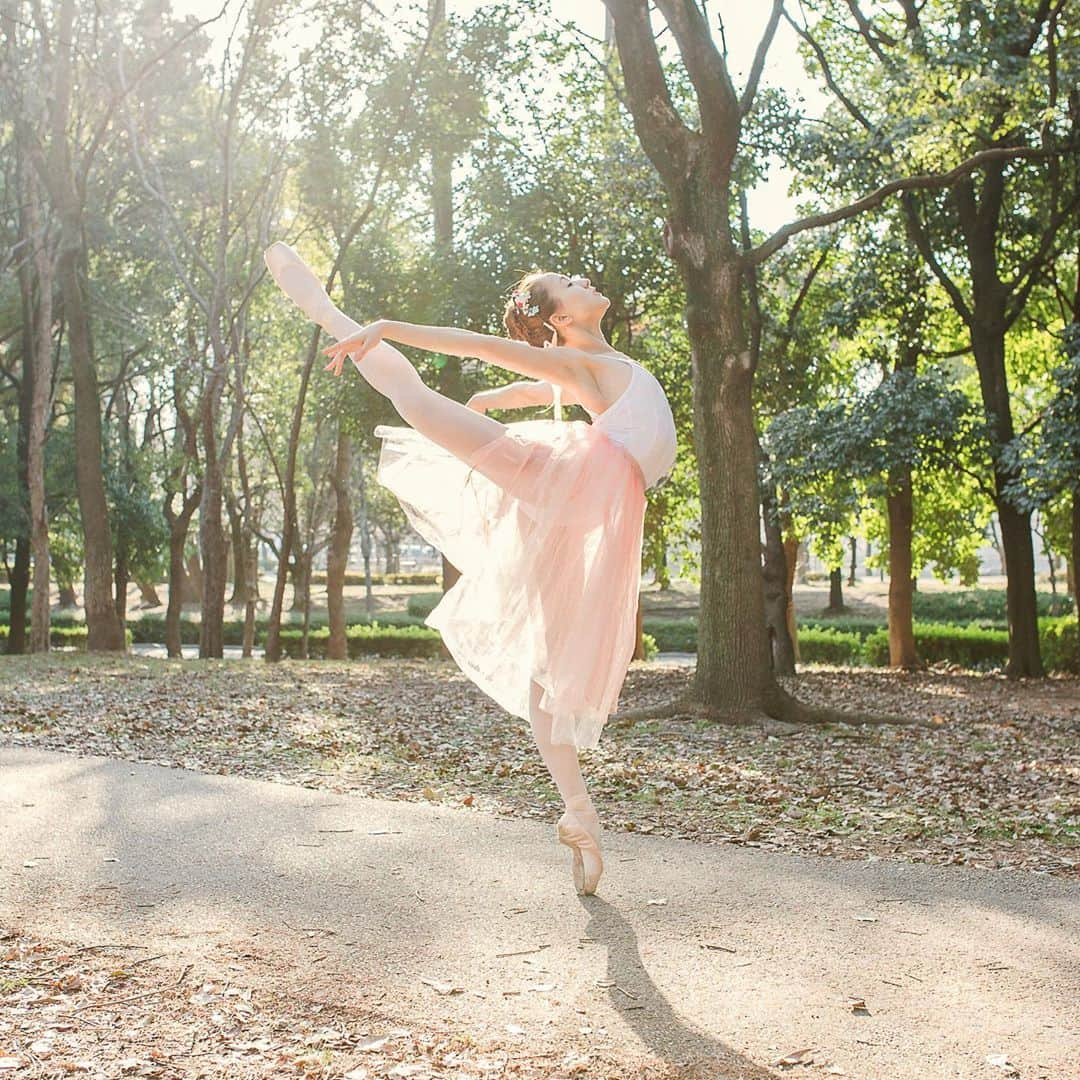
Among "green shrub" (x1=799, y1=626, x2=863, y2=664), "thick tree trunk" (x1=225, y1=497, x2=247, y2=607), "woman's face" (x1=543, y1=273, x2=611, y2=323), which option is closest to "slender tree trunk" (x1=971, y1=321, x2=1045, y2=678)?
"green shrub" (x1=799, y1=626, x2=863, y2=664)

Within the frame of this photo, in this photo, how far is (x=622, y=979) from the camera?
3.79 m

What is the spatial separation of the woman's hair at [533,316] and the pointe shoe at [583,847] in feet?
6.16

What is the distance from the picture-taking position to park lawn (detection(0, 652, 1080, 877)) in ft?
21.4

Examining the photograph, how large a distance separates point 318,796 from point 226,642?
2702 cm

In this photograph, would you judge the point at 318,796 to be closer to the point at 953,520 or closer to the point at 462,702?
A: the point at 462,702

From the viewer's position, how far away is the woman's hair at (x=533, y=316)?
Result: 16.3 feet

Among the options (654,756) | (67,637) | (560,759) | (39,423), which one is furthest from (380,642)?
(560,759)

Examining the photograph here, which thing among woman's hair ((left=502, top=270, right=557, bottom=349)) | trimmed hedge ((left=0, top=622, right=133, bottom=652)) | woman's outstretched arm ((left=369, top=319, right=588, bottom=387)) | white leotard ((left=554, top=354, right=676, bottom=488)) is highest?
woman's hair ((left=502, top=270, right=557, bottom=349))

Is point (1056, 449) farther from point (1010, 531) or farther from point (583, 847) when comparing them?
point (583, 847)

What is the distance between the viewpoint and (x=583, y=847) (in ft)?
15.2

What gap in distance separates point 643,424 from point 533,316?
0.73 m

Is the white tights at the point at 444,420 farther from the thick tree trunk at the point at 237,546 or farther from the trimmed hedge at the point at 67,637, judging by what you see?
the trimmed hedge at the point at 67,637

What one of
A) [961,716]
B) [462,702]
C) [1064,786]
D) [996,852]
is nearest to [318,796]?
[996,852]

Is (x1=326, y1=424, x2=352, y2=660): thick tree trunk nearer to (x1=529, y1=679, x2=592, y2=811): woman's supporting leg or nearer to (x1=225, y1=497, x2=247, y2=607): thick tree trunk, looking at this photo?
(x1=225, y1=497, x2=247, y2=607): thick tree trunk
